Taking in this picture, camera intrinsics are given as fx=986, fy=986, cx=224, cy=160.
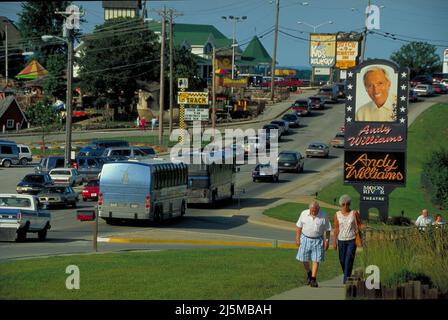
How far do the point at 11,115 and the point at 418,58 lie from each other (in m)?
62.0

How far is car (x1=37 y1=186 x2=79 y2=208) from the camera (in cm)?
4747

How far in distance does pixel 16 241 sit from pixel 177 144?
→ 5144 cm

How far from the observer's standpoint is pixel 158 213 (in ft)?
133

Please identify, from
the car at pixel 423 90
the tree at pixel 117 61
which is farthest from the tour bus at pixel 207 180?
the car at pixel 423 90

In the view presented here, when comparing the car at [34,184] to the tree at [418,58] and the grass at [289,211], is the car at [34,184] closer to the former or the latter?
the grass at [289,211]

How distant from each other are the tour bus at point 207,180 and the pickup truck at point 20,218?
16249 mm

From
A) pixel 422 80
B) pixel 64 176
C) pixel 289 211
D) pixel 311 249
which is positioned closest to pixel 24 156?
pixel 64 176

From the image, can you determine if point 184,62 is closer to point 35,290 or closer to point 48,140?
point 48,140

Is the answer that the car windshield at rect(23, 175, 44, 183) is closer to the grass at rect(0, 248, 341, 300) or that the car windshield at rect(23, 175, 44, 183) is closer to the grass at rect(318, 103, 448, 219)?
the grass at rect(318, 103, 448, 219)

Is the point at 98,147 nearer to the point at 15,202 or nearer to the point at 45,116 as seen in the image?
the point at 45,116

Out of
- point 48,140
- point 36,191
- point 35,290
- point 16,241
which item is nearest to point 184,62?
point 48,140

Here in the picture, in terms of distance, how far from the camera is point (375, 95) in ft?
133

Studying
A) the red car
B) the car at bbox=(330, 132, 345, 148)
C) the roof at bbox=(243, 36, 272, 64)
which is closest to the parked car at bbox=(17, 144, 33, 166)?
the red car

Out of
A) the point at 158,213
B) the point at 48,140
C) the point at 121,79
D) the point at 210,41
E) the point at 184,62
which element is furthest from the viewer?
the point at 210,41
